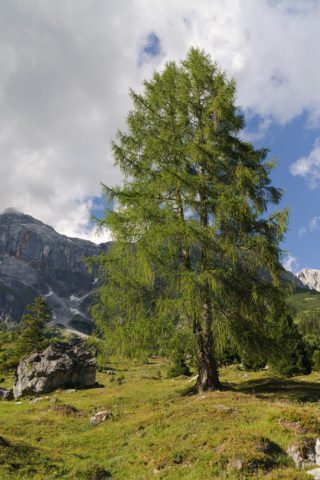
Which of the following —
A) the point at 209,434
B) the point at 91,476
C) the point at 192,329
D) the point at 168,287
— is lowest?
the point at 91,476

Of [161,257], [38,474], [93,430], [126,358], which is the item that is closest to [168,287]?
[161,257]

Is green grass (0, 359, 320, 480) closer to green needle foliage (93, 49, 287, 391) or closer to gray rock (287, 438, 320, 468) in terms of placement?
gray rock (287, 438, 320, 468)

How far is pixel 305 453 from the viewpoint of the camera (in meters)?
7.76

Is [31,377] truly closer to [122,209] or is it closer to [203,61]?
[122,209]

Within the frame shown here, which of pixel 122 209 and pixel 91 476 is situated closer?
pixel 91 476

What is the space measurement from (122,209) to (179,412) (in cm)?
976

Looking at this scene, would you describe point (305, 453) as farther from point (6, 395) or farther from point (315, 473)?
point (6, 395)

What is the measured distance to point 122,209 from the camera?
1800 cm

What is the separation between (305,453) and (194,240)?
9.23 meters

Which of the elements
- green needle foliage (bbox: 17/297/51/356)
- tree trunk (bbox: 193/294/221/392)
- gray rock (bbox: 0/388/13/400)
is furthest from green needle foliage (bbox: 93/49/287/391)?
green needle foliage (bbox: 17/297/51/356)

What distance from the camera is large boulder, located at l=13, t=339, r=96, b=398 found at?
93.0ft

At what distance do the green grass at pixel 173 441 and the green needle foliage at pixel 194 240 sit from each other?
9.68 feet

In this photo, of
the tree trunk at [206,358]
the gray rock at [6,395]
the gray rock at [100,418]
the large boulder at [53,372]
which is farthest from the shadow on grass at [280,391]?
the gray rock at [6,395]

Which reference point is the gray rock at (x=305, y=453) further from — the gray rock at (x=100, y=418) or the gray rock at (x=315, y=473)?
the gray rock at (x=100, y=418)
